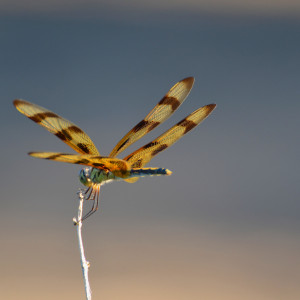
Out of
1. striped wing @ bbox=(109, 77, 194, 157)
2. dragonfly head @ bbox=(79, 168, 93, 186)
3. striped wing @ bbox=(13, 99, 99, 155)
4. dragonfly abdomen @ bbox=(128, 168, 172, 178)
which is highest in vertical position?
striped wing @ bbox=(109, 77, 194, 157)

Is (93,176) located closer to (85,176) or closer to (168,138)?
(85,176)

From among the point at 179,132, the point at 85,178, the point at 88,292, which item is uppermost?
the point at 179,132

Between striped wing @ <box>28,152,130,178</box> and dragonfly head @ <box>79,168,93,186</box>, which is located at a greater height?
striped wing @ <box>28,152,130,178</box>

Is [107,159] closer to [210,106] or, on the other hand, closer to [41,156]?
[41,156]

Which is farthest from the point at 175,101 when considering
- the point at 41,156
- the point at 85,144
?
the point at 41,156

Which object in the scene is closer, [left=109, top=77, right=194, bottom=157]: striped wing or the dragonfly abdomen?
the dragonfly abdomen

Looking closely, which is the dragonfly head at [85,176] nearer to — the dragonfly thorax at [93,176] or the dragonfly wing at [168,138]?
the dragonfly thorax at [93,176]

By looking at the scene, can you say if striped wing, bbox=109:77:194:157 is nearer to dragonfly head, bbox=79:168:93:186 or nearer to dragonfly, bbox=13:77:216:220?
dragonfly, bbox=13:77:216:220

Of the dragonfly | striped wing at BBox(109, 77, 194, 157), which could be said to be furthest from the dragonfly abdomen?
striped wing at BBox(109, 77, 194, 157)
